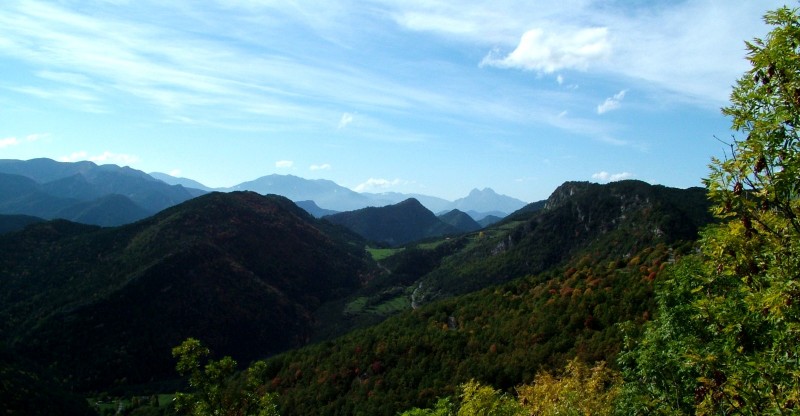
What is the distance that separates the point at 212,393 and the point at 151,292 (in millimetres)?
122314

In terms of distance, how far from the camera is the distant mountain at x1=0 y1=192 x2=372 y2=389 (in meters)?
108

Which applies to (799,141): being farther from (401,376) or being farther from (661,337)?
(401,376)

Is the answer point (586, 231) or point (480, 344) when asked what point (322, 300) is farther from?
point (480, 344)

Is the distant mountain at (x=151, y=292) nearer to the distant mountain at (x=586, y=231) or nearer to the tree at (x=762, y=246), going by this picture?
the distant mountain at (x=586, y=231)

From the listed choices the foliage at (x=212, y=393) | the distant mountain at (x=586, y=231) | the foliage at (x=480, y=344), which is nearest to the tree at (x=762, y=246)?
the foliage at (x=212, y=393)

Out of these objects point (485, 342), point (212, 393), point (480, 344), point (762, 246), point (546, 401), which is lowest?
point (480, 344)

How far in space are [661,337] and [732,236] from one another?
266 inches

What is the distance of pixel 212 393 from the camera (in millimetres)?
21172

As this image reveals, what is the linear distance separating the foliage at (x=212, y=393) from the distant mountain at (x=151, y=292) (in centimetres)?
10099

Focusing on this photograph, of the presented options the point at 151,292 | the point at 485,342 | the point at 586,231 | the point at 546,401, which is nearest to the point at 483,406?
the point at 546,401

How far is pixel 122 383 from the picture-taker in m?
104

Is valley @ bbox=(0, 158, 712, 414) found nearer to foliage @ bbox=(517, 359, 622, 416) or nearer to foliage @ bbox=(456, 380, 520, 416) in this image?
foliage @ bbox=(517, 359, 622, 416)

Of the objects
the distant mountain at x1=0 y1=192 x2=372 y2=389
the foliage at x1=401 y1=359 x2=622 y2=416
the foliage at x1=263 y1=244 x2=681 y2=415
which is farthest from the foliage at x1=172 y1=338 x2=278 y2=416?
the distant mountain at x1=0 y1=192 x2=372 y2=389

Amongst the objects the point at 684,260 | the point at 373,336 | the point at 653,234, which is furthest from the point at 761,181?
the point at 653,234
